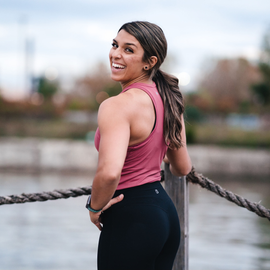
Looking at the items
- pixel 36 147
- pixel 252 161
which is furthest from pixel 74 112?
pixel 252 161

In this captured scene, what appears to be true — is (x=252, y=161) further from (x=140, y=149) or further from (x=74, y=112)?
(x=74, y=112)

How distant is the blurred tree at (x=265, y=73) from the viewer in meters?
21.0

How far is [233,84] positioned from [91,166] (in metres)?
34.8

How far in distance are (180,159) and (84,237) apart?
4.48m

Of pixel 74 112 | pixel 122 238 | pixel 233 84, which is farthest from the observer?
pixel 233 84

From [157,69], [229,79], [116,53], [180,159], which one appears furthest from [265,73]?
[229,79]

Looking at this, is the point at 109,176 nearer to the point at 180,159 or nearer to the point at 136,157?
the point at 136,157

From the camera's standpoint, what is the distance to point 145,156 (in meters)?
1.55

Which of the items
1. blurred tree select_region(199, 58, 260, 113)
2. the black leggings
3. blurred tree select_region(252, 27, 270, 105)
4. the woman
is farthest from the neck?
blurred tree select_region(199, 58, 260, 113)

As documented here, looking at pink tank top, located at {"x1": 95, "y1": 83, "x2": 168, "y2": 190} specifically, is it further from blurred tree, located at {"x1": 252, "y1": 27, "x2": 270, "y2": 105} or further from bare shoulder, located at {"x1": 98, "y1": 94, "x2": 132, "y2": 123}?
blurred tree, located at {"x1": 252, "y1": 27, "x2": 270, "y2": 105}

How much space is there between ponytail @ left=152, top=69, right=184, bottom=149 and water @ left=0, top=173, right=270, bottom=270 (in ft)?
7.02

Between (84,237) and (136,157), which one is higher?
(136,157)

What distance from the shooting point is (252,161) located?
15.2 m

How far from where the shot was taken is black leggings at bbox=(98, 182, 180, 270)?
149cm
